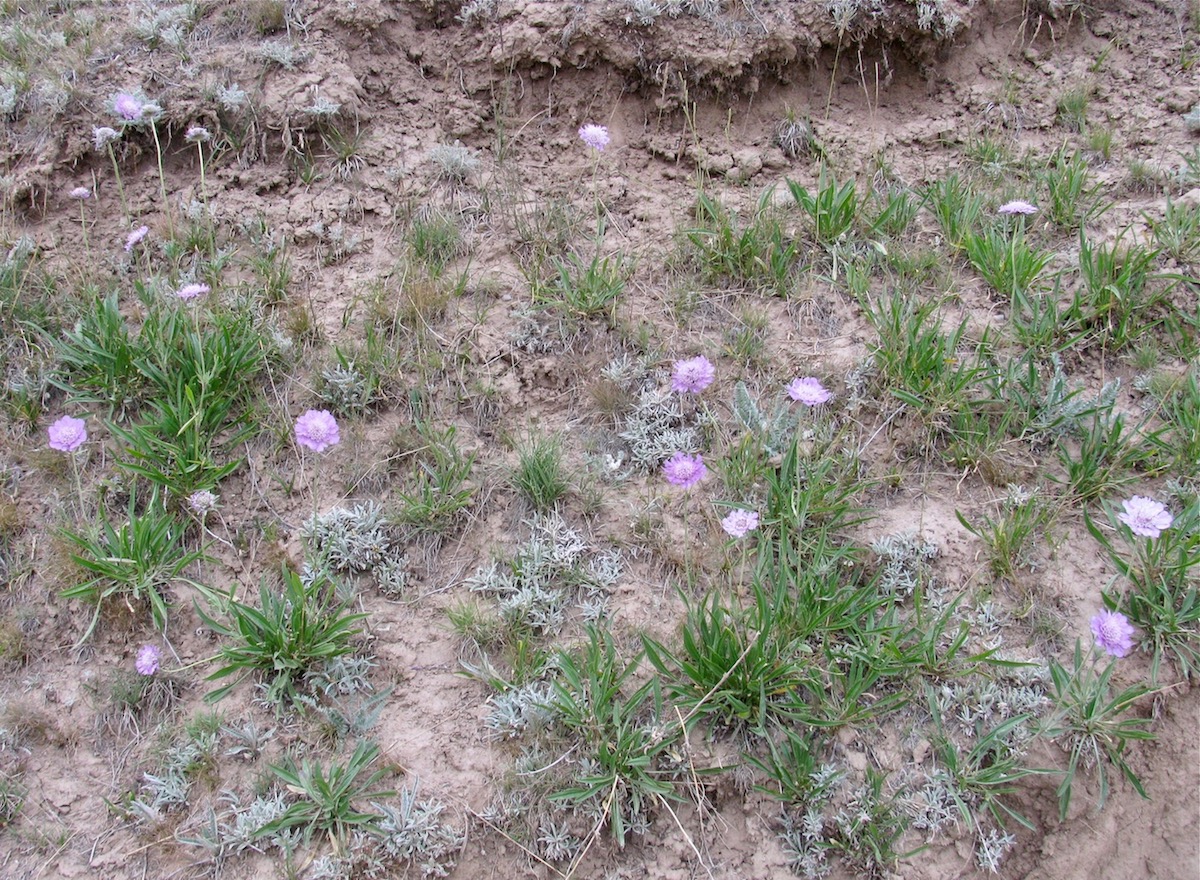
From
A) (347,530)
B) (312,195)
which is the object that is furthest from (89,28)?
(347,530)

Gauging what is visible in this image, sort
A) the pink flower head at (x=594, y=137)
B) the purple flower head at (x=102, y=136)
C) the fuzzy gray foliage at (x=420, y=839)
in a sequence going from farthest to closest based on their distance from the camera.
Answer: the purple flower head at (x=102, y=136)
the pink flower head at (x=594, y=137)
the fuzzy gray foliage at (x=420, y=839)

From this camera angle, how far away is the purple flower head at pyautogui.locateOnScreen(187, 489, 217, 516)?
10.2 ft

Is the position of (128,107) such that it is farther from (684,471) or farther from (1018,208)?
(1018,208)

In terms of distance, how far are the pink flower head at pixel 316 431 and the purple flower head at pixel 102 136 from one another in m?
1.93

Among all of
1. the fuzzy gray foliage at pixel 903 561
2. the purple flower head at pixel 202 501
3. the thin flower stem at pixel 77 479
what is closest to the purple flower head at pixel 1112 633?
the fuzzy gray foliage at pixel 903 561

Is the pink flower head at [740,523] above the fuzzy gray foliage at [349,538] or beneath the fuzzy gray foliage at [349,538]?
above

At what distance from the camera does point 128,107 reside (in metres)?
3.88

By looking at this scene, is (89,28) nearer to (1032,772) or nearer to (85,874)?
(85,874)

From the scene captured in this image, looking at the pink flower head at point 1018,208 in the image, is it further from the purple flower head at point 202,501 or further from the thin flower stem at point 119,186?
the thin flower stem at point 119,186

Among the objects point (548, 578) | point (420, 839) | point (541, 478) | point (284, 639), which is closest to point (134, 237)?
point (284, 639)

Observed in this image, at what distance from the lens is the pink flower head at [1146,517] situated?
2.70 metres

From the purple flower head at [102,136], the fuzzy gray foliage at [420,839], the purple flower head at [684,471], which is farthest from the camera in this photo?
the purple flower head at [102,136]

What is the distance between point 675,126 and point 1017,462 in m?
2.35

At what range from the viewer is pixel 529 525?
314cm
